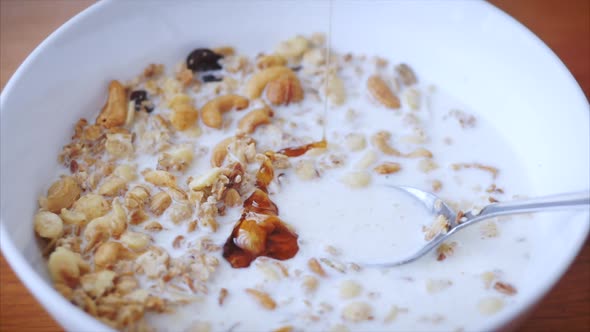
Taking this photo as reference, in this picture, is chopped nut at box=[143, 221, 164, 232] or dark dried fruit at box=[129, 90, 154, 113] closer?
chopped nut at box=[143, 221, 164, 232]

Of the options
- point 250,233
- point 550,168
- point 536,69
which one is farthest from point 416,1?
point 250,233

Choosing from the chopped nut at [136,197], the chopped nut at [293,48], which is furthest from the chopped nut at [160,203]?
the chopped nut at [293,48]

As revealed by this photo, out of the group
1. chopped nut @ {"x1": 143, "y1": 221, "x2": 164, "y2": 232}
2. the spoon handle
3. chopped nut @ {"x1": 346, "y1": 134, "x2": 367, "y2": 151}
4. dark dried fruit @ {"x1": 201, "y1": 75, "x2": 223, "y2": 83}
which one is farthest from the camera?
dark dried fruit @ {"x1": 201, "y1": 75, "x2": 223, "y2": 83}

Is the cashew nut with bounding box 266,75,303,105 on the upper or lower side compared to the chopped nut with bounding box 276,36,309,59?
lower

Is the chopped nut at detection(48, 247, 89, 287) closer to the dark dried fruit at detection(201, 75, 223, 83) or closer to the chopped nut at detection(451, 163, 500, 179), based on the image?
the dark dried fruit at detection(201, 75, 223, 83)

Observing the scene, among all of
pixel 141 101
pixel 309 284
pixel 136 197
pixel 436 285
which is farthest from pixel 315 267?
pixel 141 101

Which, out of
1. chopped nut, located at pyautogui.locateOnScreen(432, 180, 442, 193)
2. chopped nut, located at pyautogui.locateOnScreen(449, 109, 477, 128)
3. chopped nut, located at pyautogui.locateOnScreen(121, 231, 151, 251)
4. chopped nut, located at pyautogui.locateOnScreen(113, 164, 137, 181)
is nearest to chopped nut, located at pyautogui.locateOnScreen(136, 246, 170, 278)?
chopped nut, located at pyautogui.locateOnScreen(121, 231, 151, 251)

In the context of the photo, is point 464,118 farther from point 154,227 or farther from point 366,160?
point 154,227
